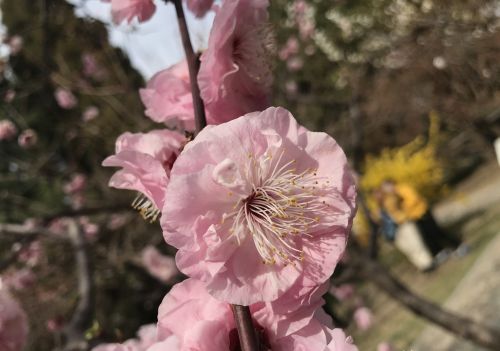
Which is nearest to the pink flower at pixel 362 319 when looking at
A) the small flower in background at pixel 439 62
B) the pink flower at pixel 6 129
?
the pink flower at pixel 6 129

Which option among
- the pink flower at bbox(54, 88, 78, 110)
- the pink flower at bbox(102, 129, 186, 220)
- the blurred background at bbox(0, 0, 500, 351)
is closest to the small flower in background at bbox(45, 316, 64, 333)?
the blurred background at bbox(0, 0, 500, 351)

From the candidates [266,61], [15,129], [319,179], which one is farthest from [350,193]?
[15,129]

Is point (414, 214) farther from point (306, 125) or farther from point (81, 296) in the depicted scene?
point (81, 296)

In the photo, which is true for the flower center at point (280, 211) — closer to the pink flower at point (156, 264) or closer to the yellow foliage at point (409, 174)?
the pink flower at point (156, 264)

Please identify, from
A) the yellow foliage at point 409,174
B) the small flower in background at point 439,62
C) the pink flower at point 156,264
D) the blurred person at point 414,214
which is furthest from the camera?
the small flower in background at point 439,62

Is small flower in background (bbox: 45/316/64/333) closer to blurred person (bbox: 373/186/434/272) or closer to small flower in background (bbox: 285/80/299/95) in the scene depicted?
blurred person (bbox: 373/186/434/272)

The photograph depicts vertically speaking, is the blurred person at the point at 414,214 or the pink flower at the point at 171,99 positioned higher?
the pink flower at the point at 171,99
